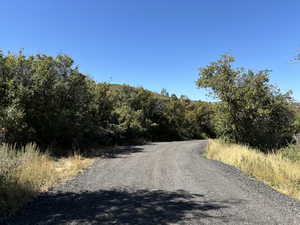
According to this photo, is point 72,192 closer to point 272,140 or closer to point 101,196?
point 101,196

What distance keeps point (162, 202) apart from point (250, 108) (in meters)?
9.90

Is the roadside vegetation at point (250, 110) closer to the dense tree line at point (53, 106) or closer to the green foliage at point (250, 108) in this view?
the green foliage at point (250, 108)

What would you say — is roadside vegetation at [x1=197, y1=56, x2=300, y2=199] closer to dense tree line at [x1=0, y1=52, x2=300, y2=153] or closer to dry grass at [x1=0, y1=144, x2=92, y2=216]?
dense tree line at [x1=0, y1=52, x2=300, y2=153]

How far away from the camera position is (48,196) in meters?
4.13

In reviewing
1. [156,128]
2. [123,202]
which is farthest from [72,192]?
[156,128]

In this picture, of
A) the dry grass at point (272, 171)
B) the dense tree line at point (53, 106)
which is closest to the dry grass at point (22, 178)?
the dense tree line at point (53, 106)

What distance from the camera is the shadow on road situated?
3.07 metres

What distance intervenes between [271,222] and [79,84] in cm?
1069

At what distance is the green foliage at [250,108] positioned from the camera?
37.4ft

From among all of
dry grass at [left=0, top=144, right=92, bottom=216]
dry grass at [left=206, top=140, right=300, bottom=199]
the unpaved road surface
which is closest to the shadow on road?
the unpaved road surface

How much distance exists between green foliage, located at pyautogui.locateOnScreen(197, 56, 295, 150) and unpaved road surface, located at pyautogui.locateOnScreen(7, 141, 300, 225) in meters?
7.18

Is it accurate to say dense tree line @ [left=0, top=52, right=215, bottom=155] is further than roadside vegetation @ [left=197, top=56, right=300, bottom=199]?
No

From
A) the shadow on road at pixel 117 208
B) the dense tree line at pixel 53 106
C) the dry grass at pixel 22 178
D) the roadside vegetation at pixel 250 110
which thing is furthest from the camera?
the roadside vegetation at pixel 250 110

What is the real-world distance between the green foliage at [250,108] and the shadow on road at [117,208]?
29.9 ft
